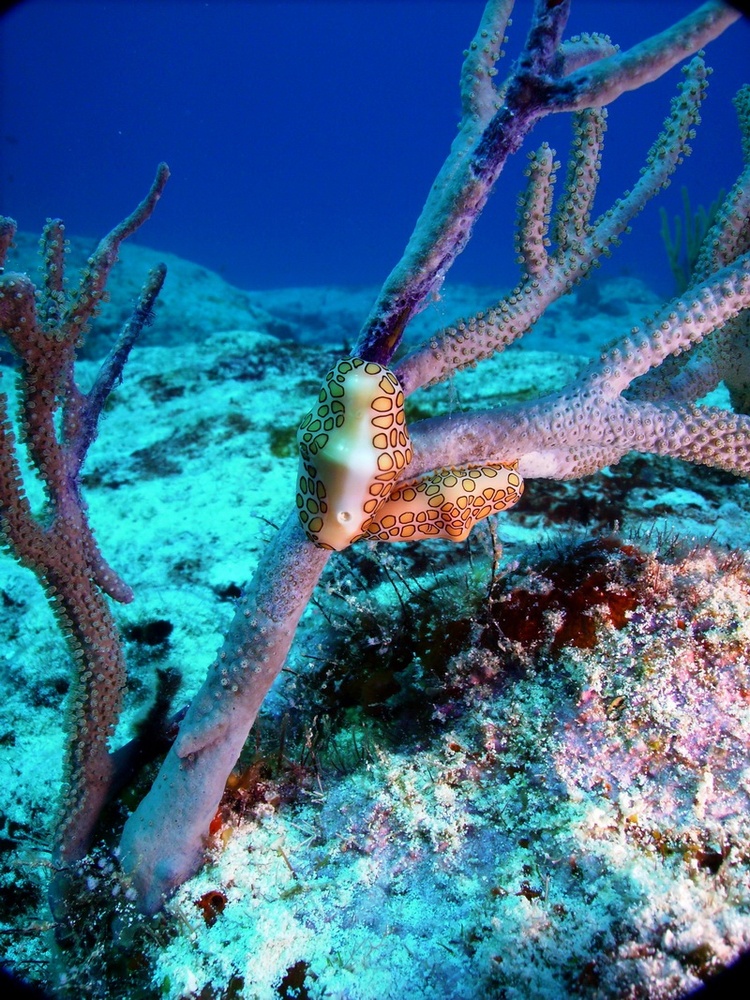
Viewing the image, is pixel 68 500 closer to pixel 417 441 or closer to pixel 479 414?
pixel 417 441

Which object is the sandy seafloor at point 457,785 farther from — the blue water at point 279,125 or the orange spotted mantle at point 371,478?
the blue water at point 279,125

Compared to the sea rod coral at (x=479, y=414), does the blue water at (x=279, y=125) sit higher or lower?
higher

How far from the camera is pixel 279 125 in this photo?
114 meters

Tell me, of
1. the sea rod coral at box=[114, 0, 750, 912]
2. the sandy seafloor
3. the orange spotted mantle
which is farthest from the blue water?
the orange spotted mantle

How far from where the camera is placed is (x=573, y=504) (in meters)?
4.12

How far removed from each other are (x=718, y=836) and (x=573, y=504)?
2.66 m

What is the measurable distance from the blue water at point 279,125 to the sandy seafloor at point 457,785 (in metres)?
52.2

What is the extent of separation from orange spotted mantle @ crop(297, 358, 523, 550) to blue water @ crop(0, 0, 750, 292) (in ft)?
173

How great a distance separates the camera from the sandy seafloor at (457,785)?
1.68m

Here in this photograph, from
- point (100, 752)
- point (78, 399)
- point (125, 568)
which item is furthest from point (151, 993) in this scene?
point (125, 568)

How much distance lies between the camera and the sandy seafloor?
168 centimetres

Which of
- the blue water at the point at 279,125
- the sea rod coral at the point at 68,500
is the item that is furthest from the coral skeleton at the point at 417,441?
the blue water at the point at 279,125

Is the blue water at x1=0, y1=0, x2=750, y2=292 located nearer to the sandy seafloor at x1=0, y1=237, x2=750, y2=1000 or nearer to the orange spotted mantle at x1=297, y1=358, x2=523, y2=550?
the sandy seafloor at x1=0, y1=237, x2=750, y2=1000

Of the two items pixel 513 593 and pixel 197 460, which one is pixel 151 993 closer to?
pixel 513 593
